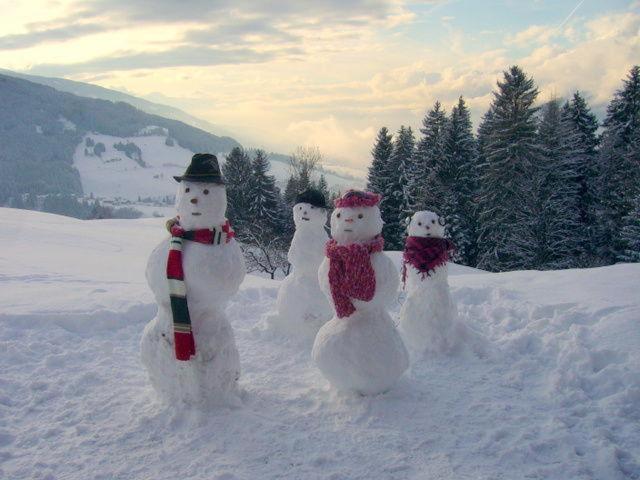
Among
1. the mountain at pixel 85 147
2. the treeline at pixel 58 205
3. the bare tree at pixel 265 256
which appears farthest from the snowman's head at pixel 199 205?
the mountain at pixel 85 147

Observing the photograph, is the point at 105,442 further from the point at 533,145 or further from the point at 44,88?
the point at 44,88

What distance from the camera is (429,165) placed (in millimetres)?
26812

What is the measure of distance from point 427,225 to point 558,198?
64.3 ft

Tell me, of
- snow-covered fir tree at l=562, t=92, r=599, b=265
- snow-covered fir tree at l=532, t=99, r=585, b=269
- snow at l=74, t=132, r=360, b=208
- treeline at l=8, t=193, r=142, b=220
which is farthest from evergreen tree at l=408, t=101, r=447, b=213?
snow at l=74, t=132, r=360, b=208

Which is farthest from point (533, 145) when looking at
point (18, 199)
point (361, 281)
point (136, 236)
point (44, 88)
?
point (44, 88)

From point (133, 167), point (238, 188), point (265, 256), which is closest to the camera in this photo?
point (265, 256)

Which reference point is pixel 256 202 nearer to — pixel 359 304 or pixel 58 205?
pixel 359 304

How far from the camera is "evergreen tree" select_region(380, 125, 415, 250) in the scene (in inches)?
1062

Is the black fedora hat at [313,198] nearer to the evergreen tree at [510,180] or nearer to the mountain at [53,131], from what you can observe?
the evergreen tree at [510,180]

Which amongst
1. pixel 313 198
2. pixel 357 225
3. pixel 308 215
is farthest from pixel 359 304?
pixel 313 198

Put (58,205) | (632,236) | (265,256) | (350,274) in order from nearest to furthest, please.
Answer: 1. (350,274)
2. (632,236)
3. (265,256)
4. (58,205)

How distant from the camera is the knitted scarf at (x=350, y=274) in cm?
506

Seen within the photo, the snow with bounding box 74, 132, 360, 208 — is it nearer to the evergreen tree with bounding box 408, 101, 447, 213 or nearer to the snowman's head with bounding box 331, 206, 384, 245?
the evergreen tree with bounding box 408, 101, 447, 213

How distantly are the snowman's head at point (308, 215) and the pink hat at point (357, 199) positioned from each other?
2014 mm
